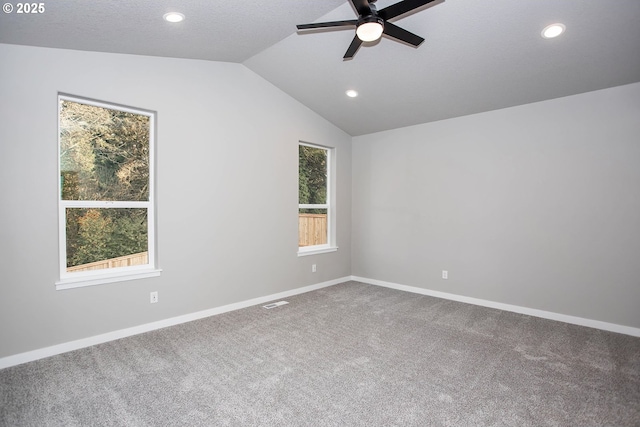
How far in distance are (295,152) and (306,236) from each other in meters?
1.29

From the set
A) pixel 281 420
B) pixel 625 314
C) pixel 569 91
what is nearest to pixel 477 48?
pixel 569 91

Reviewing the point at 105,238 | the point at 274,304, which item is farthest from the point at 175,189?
the point at 274,304

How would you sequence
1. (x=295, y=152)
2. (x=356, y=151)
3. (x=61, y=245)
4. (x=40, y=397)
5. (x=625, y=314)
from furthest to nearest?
(x=356, y=151) → (x=295, y=152) → (x=625, y=314) → (x=61, y=245) → (x=40, y=397)

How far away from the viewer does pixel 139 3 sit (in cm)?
245

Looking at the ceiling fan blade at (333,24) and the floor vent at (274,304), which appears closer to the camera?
the ceiling fan blade at (333,24)

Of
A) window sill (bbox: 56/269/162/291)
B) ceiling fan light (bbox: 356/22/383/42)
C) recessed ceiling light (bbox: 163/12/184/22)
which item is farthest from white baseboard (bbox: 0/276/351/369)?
ceiling fan light (bbox: 356/22/383/42)

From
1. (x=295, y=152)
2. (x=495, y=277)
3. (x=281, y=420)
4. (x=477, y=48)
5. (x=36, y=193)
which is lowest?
(x=281, y=420)

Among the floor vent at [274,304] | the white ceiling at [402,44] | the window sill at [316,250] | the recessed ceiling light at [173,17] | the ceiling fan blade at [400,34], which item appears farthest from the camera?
the window sill at [316,250]

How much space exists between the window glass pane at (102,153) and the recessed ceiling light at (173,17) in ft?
3.80

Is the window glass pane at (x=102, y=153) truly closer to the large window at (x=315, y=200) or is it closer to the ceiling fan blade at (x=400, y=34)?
the large window at (x=315, y=200)

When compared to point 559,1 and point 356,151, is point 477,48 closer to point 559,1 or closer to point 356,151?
point 559,1

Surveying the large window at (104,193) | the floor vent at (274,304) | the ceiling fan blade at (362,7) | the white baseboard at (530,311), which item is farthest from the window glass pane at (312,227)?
the ceiling fan blade at (362,7)

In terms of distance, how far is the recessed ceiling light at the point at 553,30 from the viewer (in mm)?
2717

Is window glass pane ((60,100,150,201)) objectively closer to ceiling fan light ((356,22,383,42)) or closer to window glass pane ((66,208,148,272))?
window glass pane ((66,208,148,272))
